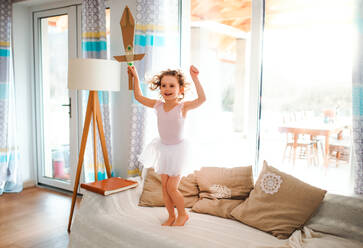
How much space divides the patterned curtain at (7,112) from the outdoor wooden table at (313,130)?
299cm

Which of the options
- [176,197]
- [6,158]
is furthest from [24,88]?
[176,197]

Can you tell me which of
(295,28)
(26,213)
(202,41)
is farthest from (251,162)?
(26,213)

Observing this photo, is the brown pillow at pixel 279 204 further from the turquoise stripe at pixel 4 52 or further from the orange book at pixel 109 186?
the turquoise stripe at pixel 4 52

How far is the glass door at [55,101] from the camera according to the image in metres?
3.55

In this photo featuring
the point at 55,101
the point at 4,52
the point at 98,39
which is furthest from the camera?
the point at 55,101

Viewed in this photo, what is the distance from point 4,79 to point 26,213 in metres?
1.55

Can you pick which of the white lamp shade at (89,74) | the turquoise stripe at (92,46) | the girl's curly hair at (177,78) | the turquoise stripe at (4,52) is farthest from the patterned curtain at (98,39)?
the girl's curly hair at (177,78)

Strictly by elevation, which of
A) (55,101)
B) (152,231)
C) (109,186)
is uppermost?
(55,101)

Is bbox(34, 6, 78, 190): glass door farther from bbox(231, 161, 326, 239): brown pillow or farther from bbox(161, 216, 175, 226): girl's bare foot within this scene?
bbox(231, 161, 326, 239): brown pillow

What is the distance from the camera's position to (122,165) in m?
3.21

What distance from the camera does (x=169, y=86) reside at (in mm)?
1849

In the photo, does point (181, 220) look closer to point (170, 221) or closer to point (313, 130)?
point (170, 221)

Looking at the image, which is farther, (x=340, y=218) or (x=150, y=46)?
(x=150, y=46)

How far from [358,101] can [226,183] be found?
999mm
